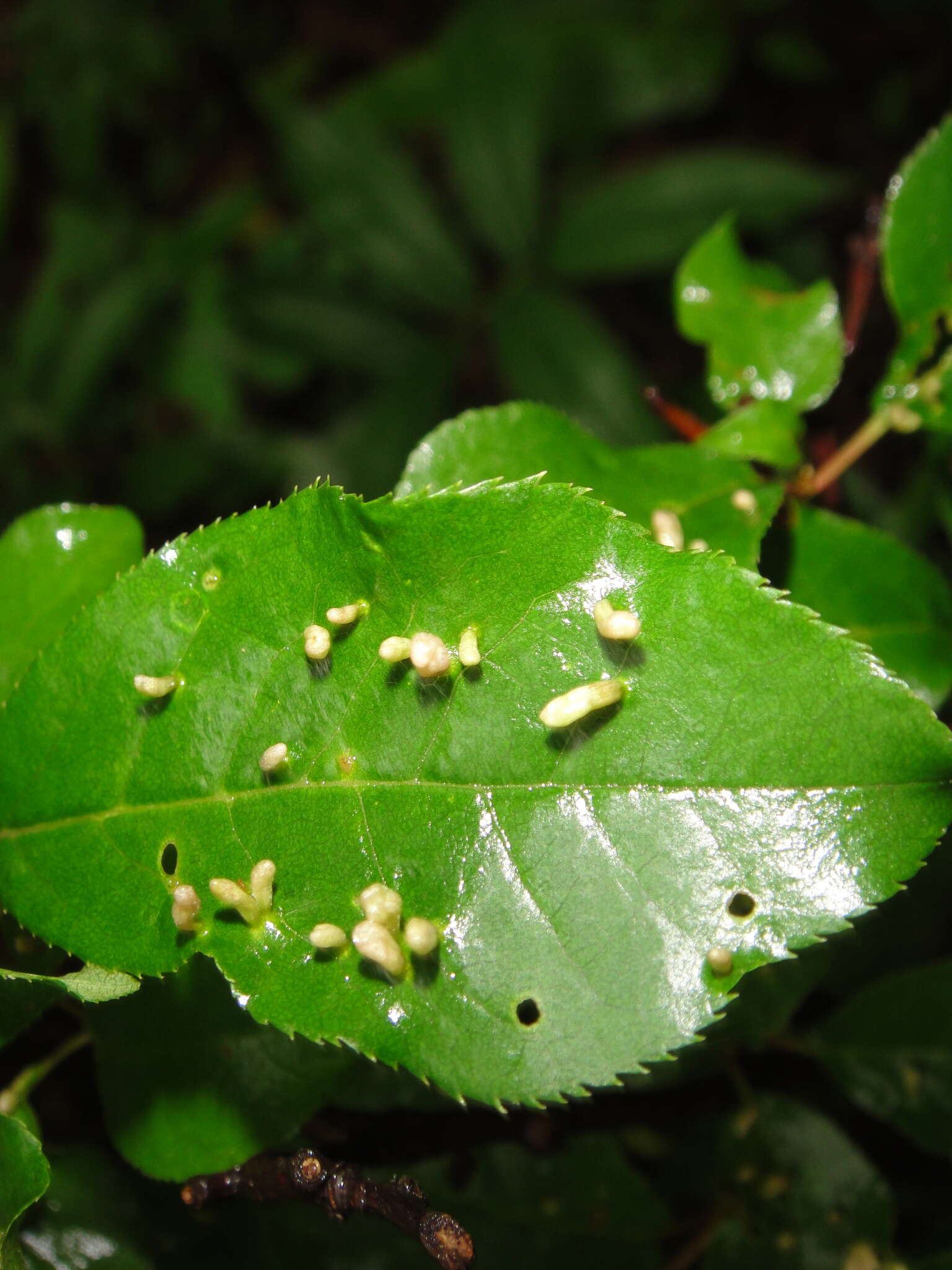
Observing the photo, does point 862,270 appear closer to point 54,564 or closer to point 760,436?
point 760,436

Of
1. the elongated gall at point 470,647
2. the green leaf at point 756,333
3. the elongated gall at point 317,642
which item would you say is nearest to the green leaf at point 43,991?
the elongated gall at point 317,642

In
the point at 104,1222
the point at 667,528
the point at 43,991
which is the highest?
the point at 667,528

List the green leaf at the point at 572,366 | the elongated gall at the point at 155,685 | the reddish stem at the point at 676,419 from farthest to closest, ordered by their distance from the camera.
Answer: the green leaf at the point at 572,366 < the reddish stem at the point at 676,419 < the elongated gall at the point at 155,685

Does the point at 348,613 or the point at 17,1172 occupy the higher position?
the point at 348,613

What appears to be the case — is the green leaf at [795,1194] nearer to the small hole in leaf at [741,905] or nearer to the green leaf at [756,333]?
the small hole in leaf at [741,905]

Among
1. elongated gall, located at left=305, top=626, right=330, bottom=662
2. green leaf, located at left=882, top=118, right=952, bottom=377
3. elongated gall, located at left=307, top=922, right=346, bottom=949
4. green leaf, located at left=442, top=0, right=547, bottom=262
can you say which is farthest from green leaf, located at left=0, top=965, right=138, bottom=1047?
green leaf, located at left=442, top=0, right=547, bottom=262

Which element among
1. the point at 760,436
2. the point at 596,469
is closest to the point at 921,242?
the point at 760,436
